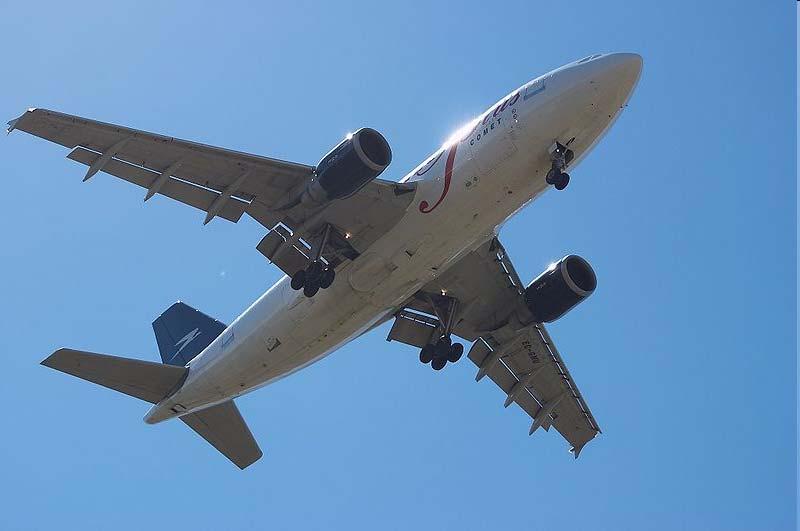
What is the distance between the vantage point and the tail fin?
115ft

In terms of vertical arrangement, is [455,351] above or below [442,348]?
above

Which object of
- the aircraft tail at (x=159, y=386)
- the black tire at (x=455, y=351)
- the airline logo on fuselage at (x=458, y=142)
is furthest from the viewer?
the black tire at (x=455, y=351)

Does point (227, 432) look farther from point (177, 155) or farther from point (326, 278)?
point (177, 155)

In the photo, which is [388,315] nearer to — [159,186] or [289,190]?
[289,190]

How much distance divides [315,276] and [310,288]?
0.36 m

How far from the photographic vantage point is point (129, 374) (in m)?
31.6

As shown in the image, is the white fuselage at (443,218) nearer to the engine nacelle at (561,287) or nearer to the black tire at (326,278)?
the black tire at (326,278)

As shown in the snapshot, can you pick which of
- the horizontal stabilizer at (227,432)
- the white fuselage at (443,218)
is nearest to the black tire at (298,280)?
the white fuselage at (443,218)

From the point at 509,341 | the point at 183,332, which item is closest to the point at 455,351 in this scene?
the point at 509,341

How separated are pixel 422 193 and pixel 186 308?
1305cm

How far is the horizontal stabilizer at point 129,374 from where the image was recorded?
30375 mm

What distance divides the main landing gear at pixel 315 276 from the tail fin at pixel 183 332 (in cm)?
806

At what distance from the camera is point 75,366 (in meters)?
30.2

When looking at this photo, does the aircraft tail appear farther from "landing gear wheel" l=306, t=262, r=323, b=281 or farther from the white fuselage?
"landing gear wheel" l=306, t=262, r=323, b=281
